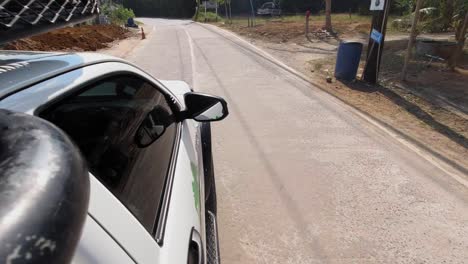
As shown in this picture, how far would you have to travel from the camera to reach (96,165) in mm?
1404

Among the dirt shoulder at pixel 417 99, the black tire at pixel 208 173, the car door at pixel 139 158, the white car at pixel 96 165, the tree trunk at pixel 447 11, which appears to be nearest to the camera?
the white car at pixel 96 165

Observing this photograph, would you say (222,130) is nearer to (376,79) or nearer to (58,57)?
(58,57)

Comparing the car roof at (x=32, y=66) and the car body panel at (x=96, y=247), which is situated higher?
the car roof at (x=32, y=66)

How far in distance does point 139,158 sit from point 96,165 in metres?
0.28

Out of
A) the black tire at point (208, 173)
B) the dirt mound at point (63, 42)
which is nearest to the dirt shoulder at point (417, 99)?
the black tire at point (208, 173)

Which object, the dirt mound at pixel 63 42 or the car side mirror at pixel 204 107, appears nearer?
the car side mirror at pixel 204 107

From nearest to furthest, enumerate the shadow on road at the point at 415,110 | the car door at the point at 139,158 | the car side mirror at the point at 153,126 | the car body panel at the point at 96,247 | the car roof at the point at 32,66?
the car body panel at the point at 96,247 < the car roof at the point at 32,66 < the car door at the point at 139,158 < the car side mirror at the point at 153,126 < the shadow on road at the point at 415,110

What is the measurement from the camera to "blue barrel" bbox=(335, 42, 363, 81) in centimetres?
962

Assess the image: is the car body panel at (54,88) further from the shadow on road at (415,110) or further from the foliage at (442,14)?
the foliage at (442,14)

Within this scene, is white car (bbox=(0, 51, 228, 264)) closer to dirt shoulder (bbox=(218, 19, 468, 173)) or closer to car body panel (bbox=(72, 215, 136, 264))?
car body panel (bbox=(72, 215, 136, 264))

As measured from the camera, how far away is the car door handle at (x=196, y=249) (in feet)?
5.19

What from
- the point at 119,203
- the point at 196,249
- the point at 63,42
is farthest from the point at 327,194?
the point at 63,42

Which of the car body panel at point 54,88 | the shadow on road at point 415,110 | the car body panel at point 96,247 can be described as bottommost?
the shadow on road at point 415,110

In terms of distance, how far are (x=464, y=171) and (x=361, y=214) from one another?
6.30 feet
